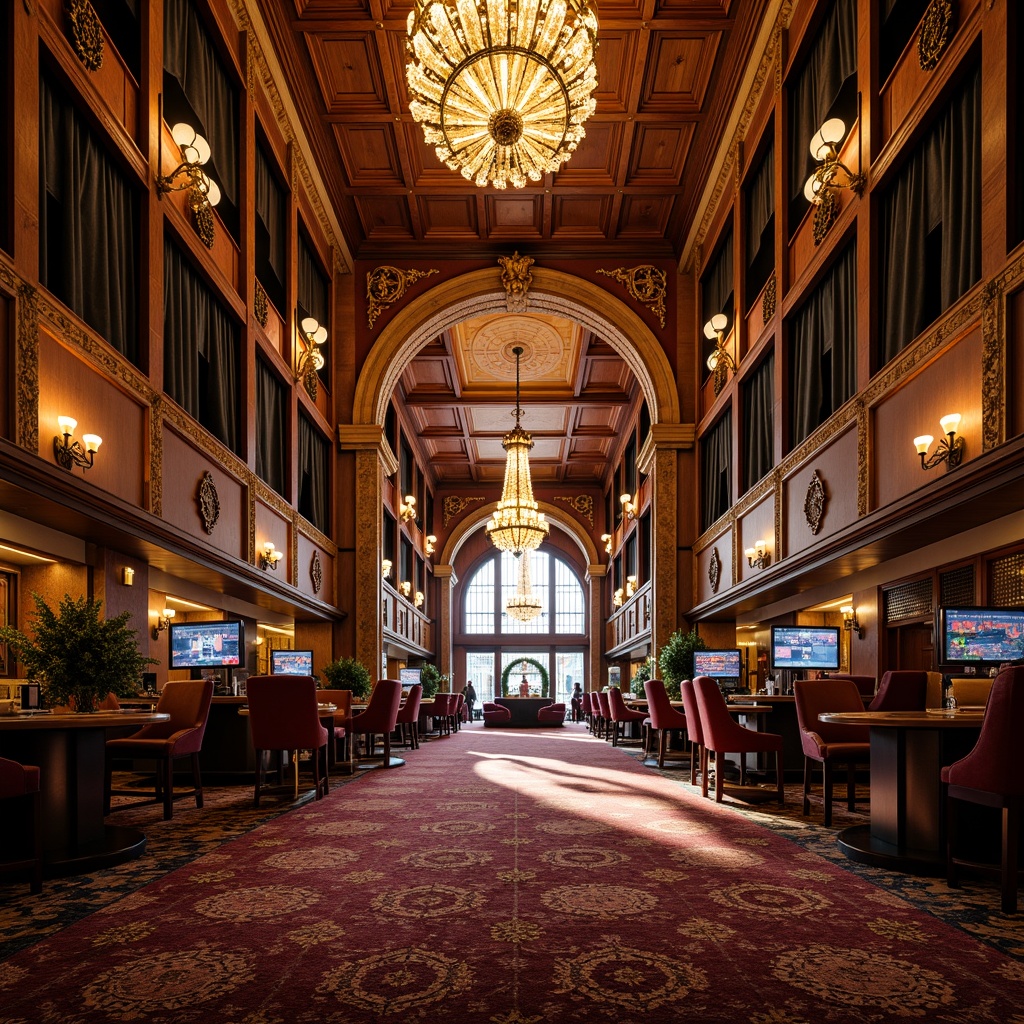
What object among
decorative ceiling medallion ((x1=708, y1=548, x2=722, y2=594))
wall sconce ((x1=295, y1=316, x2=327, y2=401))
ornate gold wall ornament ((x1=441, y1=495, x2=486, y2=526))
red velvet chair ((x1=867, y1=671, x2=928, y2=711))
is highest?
wall sconce ((x1=295, y1=316, x2=327, y2=401))

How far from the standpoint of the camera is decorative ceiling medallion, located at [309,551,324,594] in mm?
11461

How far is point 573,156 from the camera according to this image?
11.0m

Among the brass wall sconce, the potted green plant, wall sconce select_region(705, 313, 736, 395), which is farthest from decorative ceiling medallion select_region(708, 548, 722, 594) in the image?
the brass wall sconce

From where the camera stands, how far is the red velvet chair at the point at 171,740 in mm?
5742

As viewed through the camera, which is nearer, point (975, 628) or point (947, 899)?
point (947, 899)

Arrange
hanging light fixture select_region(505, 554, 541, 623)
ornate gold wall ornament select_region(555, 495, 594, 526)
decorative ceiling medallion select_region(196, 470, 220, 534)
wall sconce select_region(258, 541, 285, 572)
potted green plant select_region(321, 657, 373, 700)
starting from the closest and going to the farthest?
decorative ceiling medallion select_region(196, 470, 220, 534) → wall sconce select_region(258, 541, 285, 572) → potted green plant select_region(321, 657, 373, 700) → hanging light fixture select_region(505, 554, 541, 623) → ornate gold wall ornament select_region(555, 495, 594, 526)

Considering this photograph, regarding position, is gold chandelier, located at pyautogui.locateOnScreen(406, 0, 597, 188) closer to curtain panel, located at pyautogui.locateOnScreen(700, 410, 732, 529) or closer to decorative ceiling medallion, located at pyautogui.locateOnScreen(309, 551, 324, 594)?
curtain panel, located at pyautogui.locateOnScreen(700, 410, 732, 529)

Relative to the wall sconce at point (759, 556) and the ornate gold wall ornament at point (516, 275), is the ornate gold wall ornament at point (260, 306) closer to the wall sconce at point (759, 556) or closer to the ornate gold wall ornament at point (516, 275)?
the ornate gold wall ornament at point (516, 275)

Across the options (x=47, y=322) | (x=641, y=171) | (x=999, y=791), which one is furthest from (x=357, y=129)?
(x=999, y=791)

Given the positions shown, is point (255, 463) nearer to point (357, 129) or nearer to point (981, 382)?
point (357, 129)

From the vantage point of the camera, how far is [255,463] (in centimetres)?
929

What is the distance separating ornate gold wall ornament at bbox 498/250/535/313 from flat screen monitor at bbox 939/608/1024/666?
349 inches

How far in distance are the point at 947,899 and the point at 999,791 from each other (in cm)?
50

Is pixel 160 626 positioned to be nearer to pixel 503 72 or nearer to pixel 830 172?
pixel 503 72
